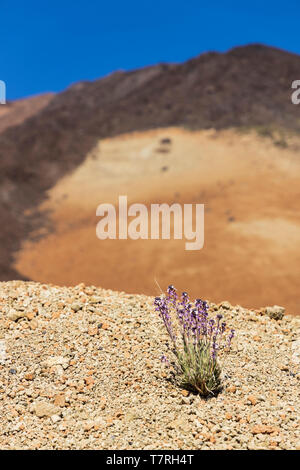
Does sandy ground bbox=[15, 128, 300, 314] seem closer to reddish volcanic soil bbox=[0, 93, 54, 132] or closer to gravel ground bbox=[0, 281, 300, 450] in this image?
gravel ground bbox=[0, 281, 300, 450]

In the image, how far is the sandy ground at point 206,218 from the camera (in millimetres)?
11289

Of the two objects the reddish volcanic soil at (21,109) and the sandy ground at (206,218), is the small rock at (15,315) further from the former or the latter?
the reddish volcanic soil at (21,109)

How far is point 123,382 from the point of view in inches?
136

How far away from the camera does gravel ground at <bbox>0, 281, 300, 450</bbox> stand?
2.96 metres

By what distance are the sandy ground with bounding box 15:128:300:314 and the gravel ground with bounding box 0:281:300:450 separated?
1736 mm

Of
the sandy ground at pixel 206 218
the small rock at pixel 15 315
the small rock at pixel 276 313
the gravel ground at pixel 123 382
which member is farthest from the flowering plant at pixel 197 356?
the sandy ground at pixel 206 218

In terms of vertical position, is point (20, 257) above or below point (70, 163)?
below

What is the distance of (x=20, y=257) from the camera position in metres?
16.5

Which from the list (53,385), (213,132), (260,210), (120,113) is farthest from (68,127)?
(53,385)

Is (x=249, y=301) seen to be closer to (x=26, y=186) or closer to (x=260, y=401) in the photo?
(x=260, y=401)

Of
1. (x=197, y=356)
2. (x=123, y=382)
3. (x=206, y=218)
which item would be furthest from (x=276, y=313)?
(x=206, y=218)

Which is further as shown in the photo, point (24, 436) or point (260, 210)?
point (260, 210)

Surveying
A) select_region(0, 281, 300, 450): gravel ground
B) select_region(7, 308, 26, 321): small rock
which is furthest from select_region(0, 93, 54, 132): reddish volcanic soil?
select_region(0, 281, 300, 450): gravel ground

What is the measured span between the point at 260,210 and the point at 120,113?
59.4 ft
